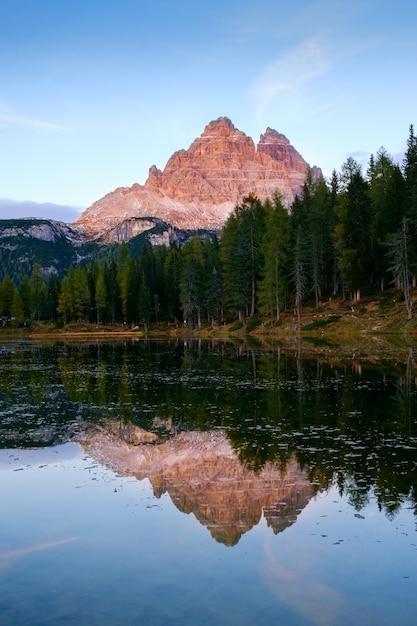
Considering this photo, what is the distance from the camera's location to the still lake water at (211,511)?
30.6 ft

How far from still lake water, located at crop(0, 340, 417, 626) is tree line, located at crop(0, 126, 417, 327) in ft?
153

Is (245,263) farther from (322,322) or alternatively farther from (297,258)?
(322,322)

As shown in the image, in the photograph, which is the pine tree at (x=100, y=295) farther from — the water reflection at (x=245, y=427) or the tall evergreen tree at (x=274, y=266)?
the water reflection at (x=245, y=427)

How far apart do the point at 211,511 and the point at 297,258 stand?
71839 mm

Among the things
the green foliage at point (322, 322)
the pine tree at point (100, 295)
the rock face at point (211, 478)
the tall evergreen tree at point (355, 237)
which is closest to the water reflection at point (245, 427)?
the rock face at point (211, 478)

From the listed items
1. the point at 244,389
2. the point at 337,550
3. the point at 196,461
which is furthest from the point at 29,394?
the point at 337,550

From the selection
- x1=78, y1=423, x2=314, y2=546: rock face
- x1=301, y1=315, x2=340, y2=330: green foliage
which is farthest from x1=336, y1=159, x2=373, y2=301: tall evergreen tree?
x1=78, y1=423, x2=314, y2=546: rock face

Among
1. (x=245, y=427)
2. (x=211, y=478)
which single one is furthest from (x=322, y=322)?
(x=211, y=478)

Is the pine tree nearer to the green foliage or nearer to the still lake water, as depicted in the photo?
the green foliage

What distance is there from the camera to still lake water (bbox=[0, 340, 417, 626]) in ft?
30.6

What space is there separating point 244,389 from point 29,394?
40.1 ft

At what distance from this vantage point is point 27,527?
12797 mm

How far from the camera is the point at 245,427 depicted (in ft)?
72.9

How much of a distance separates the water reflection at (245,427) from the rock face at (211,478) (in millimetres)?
38
